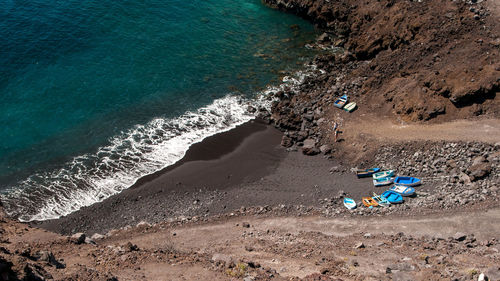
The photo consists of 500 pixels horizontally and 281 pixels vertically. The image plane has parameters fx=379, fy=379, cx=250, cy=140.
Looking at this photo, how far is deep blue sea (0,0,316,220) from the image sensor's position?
36.8 meters

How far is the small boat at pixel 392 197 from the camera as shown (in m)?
31.1

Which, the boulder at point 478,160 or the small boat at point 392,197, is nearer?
the small boat at point 392,197

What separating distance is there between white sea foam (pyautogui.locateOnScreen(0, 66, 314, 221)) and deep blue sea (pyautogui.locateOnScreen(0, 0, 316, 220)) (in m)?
0.12

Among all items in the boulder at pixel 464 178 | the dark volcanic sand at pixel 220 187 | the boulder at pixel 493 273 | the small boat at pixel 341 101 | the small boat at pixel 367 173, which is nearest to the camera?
the boulder at pixel 493 273

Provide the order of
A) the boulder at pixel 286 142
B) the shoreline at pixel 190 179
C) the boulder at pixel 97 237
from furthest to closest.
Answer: the boulder at pixel 286 142, the shoreline at pixel 190 179, the boulder at pixel 97 237

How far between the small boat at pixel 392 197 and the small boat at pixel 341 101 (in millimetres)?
12479

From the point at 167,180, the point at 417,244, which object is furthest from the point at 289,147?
the point at 417,244

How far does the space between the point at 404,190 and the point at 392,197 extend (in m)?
1.30

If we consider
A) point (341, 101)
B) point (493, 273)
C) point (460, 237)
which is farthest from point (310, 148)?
point (493, 273)

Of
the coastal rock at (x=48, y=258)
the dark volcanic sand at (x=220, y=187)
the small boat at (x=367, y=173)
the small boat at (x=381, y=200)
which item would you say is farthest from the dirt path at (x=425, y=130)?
the coastal rock at (x=48, y=258)

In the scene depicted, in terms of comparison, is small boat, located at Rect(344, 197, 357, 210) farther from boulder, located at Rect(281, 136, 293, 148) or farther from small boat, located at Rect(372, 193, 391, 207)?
boulder, located at Rect(281, 136, 293, 148)

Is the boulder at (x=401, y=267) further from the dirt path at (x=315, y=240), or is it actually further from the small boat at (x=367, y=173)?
the small boat at (x=367, y=173)

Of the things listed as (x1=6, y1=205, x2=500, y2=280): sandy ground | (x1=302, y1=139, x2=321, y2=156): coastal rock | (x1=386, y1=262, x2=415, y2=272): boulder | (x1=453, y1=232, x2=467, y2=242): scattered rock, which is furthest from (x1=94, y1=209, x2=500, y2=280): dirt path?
(x1=302, y1=139, x2=321, y2=156): coastal rock

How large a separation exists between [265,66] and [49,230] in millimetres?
32552
